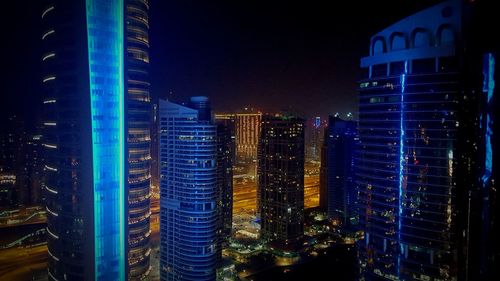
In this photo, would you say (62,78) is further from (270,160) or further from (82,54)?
(270,160)

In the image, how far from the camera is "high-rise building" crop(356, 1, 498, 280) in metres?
11.8

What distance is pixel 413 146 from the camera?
12.5 metres

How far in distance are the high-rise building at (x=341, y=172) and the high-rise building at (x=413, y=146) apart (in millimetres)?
18684

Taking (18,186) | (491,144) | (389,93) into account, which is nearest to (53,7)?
(389,93)

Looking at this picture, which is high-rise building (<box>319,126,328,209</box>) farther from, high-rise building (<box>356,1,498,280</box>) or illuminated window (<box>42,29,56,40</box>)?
illuminated window (<box>42,29,56,40</box>)

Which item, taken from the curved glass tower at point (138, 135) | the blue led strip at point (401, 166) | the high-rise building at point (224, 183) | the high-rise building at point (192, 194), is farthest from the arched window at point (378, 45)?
the high-rise building at point (224, 183)

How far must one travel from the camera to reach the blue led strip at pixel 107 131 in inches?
583

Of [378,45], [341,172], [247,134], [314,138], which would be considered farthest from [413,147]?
[314,138]

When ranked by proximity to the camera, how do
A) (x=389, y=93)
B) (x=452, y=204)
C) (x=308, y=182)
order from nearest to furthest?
(x=452, y=204) → (x=389, y=93) → (x=308, y=182)

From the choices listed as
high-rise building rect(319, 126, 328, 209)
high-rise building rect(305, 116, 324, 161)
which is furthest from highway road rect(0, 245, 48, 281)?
high-rise building rect(305, 116, 324, 161)

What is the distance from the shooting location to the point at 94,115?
1483 centimetres

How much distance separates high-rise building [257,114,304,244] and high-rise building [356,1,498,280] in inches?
530

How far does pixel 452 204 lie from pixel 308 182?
4103cm

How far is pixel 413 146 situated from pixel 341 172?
817 inches
